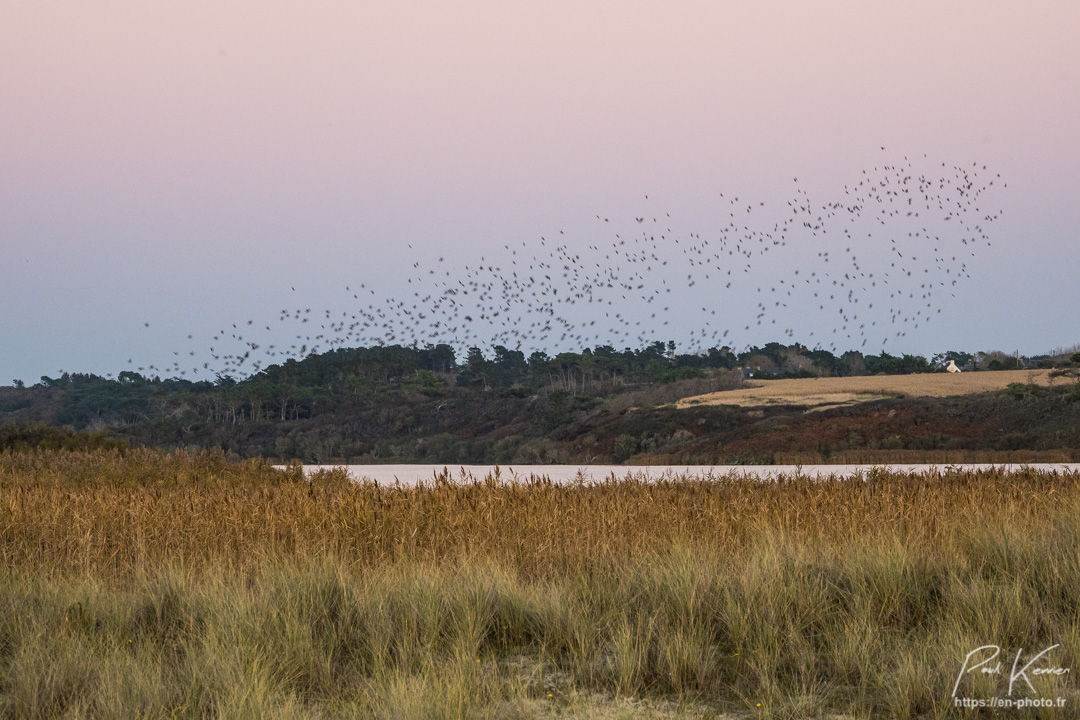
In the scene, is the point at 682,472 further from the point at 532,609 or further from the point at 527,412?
the point at 527,412

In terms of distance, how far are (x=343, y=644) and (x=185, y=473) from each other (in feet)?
39.7

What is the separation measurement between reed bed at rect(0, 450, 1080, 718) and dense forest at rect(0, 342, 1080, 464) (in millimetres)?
17320

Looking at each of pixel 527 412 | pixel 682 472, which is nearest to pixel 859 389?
pixel 527 412

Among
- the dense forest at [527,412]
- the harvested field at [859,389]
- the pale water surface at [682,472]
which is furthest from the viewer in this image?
the harvested field at [859,389]

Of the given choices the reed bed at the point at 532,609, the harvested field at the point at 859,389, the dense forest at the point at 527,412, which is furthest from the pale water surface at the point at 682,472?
the harvested field at the point at 859,389

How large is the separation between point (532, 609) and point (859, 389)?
5287 centimetres

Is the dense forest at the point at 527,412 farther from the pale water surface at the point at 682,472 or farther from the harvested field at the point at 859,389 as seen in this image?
the pale water surface at the point at 682,472

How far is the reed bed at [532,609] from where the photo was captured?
5344mm

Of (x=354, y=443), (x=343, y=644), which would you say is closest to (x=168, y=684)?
(x=343, y=644)

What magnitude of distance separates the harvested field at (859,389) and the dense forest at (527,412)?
2354 millimetres

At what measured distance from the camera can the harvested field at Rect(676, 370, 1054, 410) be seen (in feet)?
170

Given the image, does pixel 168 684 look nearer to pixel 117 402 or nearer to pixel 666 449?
pixel 666 449

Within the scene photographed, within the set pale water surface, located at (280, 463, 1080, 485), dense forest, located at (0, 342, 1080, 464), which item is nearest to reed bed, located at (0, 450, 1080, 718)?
pale water surface, located at (280, 463, 1080, 485)

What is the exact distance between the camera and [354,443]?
203 feet
